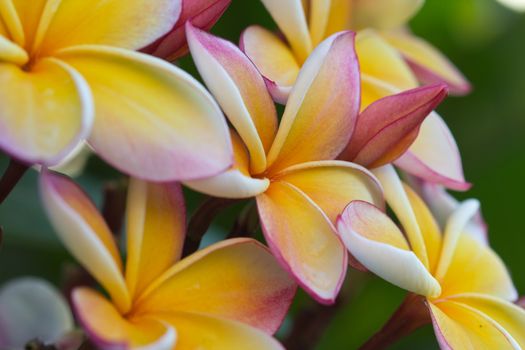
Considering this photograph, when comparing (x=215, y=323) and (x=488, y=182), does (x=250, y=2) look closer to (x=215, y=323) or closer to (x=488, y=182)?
(x=488, y=182)

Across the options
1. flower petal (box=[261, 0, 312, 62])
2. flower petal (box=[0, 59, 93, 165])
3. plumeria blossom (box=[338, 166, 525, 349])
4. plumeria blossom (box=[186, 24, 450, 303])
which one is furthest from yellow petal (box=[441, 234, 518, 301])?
flower petal (box=[0, 59, 93, 165])

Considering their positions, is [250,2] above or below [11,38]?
below

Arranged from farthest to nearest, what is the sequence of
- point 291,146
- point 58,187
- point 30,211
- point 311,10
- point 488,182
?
point 488,182
point 30,211
point 311,10
point 291,146
point 58,187

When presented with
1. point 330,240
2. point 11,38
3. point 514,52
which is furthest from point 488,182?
point 11,38

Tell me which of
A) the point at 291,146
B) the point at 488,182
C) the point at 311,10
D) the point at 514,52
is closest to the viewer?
the point at 291,146

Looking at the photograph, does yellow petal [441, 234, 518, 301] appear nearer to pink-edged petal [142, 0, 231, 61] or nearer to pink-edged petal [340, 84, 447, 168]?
pink-edged petal [340, 84, 447, 168]

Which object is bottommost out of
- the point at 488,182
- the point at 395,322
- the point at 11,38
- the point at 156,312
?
the point at 488,182
